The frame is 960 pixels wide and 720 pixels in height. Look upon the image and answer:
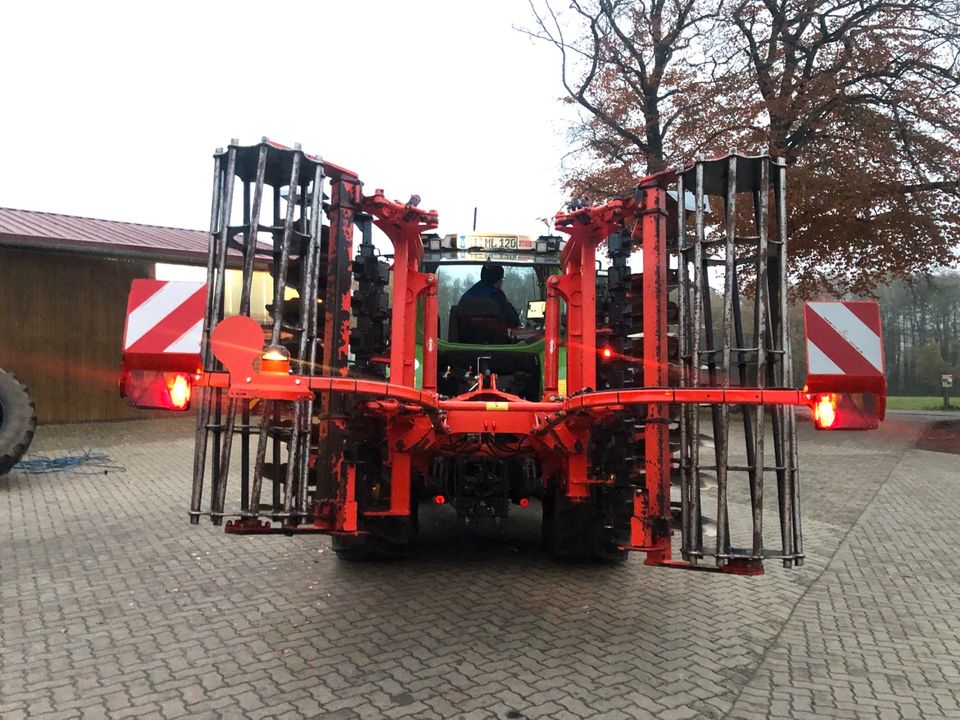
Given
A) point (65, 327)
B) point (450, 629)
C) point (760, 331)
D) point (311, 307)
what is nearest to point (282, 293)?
point (311, 307)

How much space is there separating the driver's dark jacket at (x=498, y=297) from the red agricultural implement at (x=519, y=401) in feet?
3.68

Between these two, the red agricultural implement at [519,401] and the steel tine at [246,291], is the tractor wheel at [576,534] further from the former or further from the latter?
the steel tine at [246,291]

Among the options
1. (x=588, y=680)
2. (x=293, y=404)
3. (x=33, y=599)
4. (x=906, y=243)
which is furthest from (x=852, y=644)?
(x=906, y=243)

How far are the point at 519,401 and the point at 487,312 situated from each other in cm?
163

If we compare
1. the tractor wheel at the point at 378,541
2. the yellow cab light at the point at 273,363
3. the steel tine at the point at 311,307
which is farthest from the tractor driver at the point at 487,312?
the yellow cab light at the point at 273,363

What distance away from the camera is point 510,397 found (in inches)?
189

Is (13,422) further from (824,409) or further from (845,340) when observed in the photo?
(845,340)

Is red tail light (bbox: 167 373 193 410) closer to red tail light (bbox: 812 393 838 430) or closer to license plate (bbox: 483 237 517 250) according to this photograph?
license plate (bbox: 483 237 517 250)

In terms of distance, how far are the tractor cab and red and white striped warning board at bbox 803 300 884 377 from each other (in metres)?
2.41

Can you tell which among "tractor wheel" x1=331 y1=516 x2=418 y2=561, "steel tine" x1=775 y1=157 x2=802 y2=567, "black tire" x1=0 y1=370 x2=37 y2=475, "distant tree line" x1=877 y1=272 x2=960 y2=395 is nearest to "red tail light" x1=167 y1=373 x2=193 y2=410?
"tractor wheel" x1=331 y1=516 x2=418 y2=561

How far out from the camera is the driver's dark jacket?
20.1 ft

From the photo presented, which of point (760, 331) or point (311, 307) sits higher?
point (311, 307)

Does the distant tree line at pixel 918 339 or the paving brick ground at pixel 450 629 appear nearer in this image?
the paving brick ground at pixel 450 629

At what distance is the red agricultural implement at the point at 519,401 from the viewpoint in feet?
11.7
